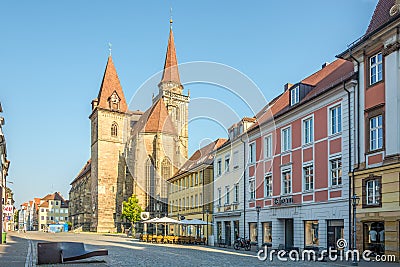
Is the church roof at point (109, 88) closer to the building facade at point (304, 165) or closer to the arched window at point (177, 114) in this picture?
the arched window at point (177, 114)

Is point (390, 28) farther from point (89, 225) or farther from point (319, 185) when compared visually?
point (89, 225)

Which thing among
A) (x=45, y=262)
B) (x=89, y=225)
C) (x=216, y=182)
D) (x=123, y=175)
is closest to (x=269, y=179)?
Answer: (x=216, y=182)

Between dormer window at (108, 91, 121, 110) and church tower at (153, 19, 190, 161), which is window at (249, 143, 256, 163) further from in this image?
church tower at (153, 19, 190, 161)

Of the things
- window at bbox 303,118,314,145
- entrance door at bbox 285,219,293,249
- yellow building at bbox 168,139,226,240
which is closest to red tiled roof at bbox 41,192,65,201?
yellow building at bbox 168,139,226,240

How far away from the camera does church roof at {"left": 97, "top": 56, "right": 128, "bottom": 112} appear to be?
96.4 m

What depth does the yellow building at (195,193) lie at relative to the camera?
5162 centimetres

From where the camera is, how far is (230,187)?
44.6 meters

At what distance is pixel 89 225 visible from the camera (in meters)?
95.3

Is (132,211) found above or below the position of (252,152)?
below

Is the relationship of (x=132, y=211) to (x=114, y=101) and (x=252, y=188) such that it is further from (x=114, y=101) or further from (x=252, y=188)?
(x=252, y=188)

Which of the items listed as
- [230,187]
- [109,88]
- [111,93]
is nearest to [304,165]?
[230,187]

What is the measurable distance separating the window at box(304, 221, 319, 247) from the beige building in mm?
150958

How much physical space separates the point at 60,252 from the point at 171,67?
93.7 m

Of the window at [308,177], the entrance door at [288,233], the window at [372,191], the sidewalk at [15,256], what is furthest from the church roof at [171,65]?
the window at [372,191]
